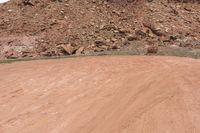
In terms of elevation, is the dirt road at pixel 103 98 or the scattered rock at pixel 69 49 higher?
the dirt road at pixel 103 98

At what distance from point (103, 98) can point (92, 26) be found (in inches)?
474

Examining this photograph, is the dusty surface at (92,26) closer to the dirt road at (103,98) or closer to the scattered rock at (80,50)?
the scattered rock at (80,50)

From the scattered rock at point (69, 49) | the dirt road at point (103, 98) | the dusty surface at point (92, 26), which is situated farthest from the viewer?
the dusty surface at point (92, 26)

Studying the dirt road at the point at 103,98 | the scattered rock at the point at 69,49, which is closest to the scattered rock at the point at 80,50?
the scattered rock at the point at 69,49

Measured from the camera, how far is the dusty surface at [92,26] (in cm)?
1973

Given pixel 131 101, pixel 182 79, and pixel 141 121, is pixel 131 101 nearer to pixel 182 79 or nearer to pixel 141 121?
pixel 141 121

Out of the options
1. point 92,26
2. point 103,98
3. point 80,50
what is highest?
point 103,98

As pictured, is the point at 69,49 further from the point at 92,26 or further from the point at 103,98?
the point at 103,98

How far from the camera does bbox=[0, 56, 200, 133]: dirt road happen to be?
320 inches

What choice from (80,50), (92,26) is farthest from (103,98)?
(92,26)

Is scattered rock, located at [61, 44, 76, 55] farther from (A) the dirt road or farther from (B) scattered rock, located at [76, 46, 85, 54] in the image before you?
(A) the dirt road

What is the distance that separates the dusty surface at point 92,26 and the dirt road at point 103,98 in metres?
5.80

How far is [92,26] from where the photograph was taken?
21.5 metres

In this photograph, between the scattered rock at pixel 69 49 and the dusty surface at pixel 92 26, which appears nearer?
the scattered rock at pixel 69 49
